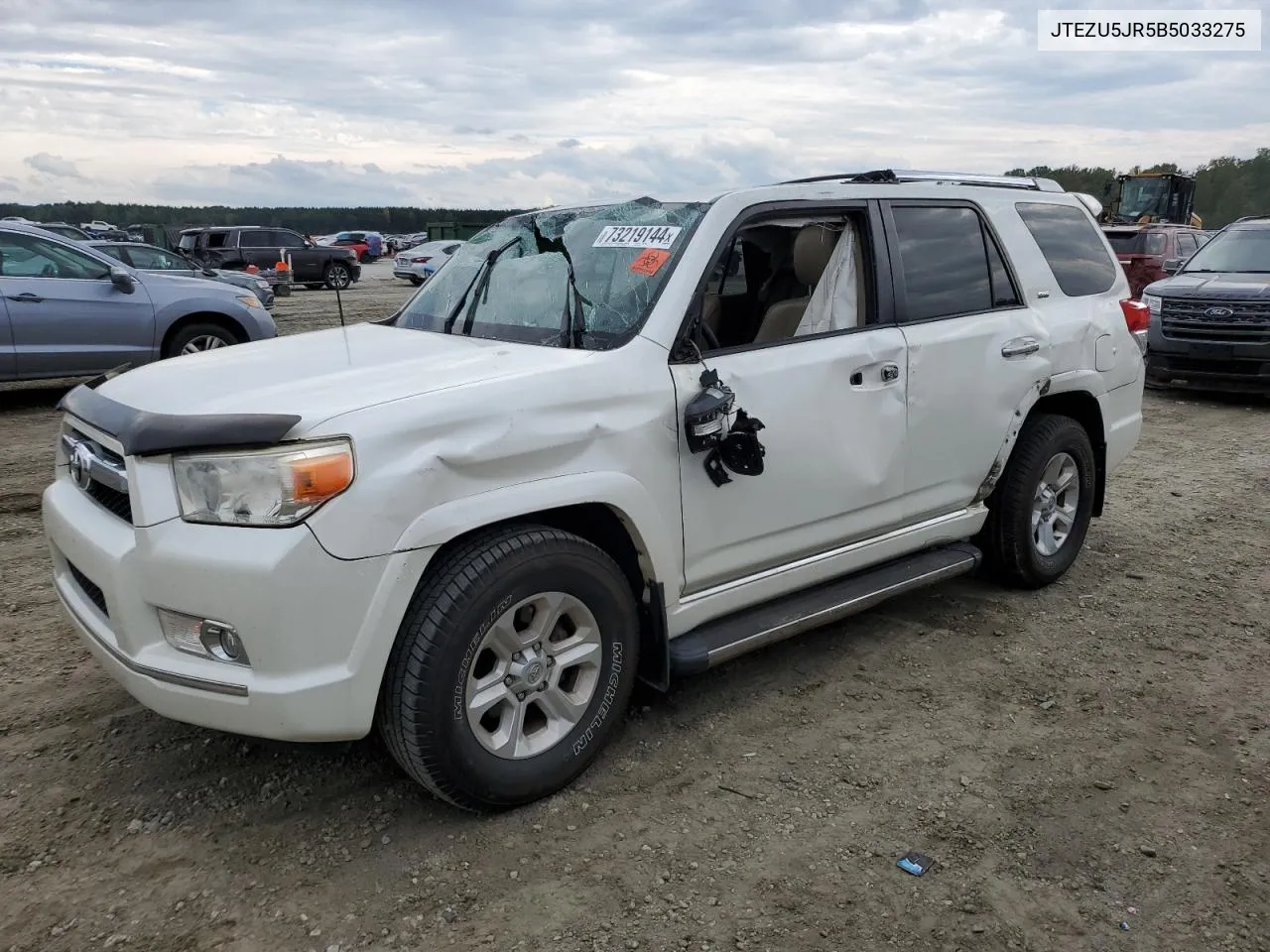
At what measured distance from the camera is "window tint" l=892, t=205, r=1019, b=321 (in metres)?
4.01

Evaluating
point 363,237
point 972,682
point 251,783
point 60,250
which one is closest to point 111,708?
point 251,783

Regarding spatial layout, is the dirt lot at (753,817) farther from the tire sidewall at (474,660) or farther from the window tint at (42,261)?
the window tint at (42,261)

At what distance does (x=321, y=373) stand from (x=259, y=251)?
1007 inches

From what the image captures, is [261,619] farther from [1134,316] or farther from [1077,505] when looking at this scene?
[1134,316]

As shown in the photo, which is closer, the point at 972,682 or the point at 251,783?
the point at 251,783

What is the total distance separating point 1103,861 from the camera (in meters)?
2.77

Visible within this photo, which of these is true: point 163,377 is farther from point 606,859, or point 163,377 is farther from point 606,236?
point 606,859

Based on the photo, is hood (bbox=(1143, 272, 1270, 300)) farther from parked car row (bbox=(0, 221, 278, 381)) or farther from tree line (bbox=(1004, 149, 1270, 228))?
tree line (bbox=(1004, 149, 1270, 228))

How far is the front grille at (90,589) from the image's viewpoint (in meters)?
2.84

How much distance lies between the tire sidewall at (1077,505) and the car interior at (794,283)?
126cm

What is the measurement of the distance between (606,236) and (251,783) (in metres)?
2.21

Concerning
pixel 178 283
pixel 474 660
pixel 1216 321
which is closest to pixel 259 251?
pixel 178 283

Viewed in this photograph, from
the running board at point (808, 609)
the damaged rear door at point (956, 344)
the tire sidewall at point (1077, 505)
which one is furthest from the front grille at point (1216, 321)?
the running board at point (808, 609)

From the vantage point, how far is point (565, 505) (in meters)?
2.86
